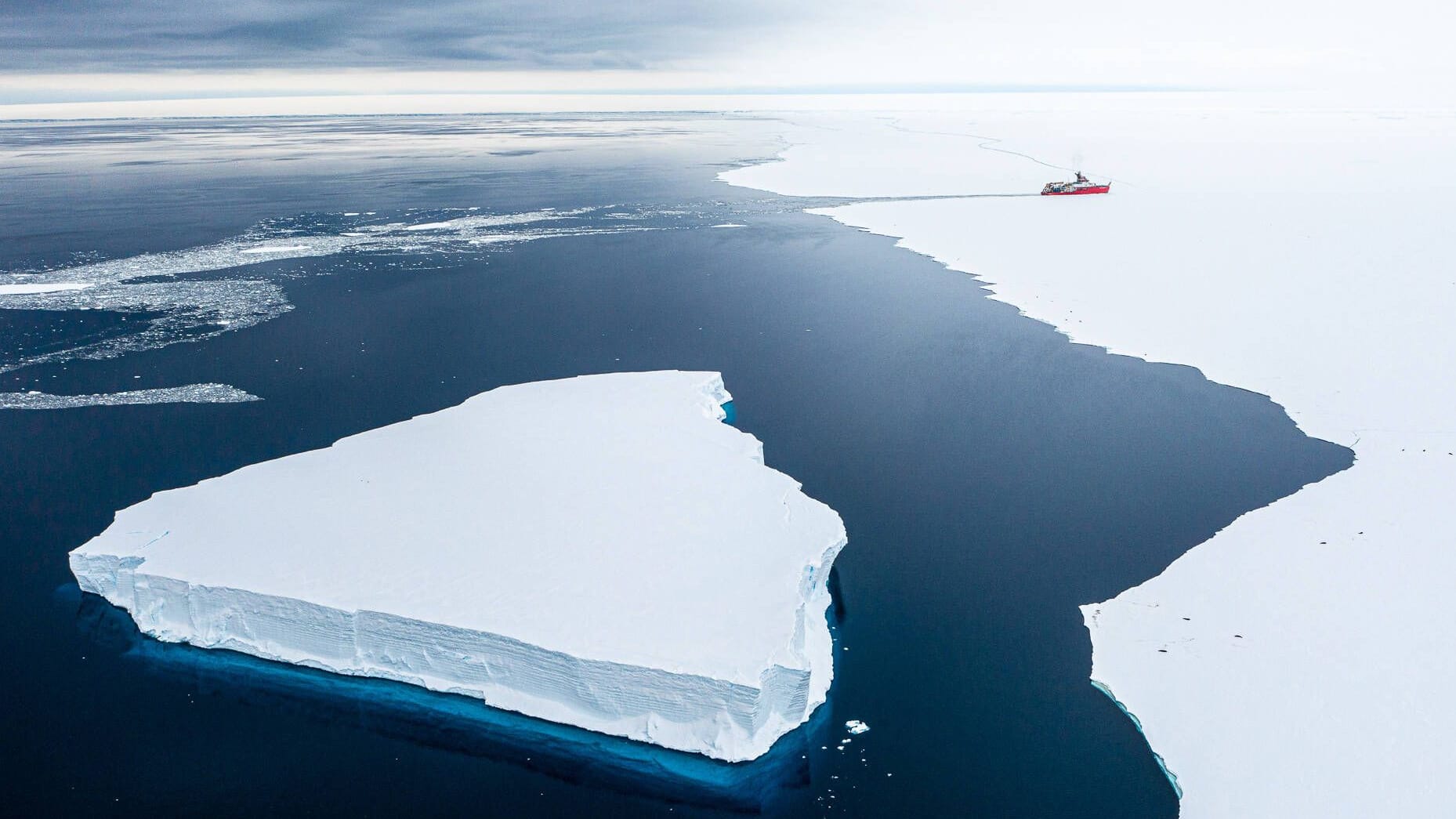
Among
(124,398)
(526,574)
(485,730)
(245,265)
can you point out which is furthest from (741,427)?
(245,265)

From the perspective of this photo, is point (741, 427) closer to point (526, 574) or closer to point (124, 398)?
point (526, 574)

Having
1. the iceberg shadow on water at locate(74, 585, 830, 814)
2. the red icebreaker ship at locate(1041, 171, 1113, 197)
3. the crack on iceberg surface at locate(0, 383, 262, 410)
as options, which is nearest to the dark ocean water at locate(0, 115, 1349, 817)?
the iceberg shadow on water at locate(74, 585, 830, 814)

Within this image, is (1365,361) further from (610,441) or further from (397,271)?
(397,271)

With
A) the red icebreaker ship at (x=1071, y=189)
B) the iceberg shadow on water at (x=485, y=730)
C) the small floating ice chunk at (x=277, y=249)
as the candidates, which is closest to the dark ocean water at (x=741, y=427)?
the iceberg shadow on water at (x=485, y=730)

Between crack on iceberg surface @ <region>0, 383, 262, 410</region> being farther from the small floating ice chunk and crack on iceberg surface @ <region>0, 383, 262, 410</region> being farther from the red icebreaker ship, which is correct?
the red icebreaker ship

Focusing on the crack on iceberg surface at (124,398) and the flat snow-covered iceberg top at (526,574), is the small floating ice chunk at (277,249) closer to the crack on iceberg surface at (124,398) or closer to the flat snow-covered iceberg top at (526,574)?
the crack on iceberg surface at (124,398)

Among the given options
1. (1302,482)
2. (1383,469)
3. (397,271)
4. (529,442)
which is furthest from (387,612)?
(397,271)
